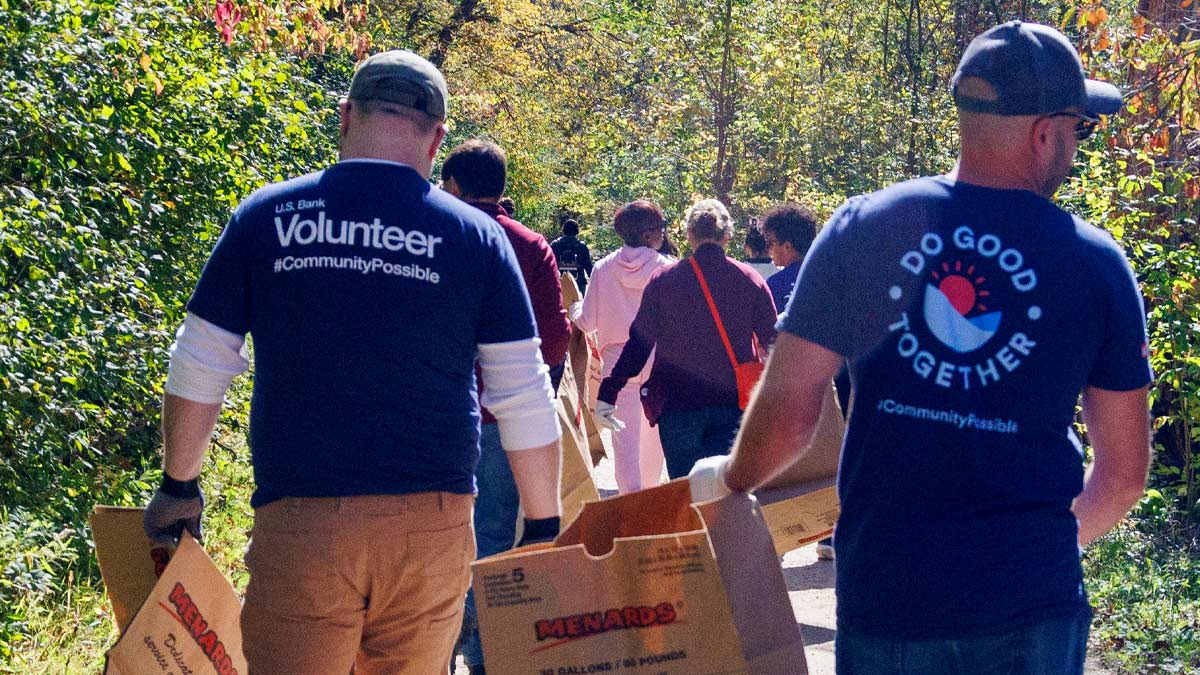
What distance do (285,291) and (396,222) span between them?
284 millimetres

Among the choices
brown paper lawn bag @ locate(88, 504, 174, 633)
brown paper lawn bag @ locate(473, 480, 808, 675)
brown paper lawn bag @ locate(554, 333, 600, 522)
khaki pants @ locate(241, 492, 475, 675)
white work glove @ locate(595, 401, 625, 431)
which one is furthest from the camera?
white work glove @ locate(595, 401, 625, 431)

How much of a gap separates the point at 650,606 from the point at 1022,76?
1173 millimetres

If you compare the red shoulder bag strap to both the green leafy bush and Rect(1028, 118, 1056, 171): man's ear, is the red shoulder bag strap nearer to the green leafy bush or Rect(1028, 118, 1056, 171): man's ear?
the green leafy bush

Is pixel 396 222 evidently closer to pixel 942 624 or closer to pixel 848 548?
pixel 848 548

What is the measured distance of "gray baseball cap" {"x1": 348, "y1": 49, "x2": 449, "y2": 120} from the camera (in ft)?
11.2

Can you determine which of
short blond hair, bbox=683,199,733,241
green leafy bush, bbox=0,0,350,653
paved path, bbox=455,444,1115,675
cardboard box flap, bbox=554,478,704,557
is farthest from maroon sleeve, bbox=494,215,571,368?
cardboard box flap, bbox=554,478,704,557

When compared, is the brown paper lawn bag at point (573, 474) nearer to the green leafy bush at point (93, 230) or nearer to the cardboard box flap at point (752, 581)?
the green leafy bush at point (93, 230)

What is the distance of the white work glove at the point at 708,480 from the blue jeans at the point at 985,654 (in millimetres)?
470

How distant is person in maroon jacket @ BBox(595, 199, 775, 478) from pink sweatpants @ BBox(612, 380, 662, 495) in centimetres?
124

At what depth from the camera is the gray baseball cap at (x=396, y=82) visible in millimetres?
3406

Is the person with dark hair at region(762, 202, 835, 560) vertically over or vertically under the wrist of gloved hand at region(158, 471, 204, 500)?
under

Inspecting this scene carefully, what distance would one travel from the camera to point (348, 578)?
325 centimetres

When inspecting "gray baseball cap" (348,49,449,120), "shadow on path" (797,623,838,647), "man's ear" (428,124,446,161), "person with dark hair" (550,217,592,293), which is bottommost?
"person with dark hair" (550,217,592,293)

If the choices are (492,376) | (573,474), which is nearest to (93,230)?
(573,474)
